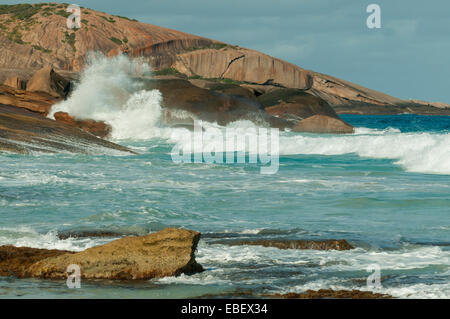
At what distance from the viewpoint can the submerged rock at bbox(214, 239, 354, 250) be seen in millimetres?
9211

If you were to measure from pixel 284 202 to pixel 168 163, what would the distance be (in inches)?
343

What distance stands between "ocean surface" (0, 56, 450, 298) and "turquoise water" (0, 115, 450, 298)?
0.06 feet

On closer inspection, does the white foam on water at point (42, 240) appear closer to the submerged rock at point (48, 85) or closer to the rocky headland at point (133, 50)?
the submerged rock at point (48, 85)

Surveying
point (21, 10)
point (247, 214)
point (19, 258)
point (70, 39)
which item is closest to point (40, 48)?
point (70, 39)

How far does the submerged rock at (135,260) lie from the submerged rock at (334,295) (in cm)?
131

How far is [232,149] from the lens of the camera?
3047 cm

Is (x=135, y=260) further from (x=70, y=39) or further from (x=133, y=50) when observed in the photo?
(x=70, y=39)

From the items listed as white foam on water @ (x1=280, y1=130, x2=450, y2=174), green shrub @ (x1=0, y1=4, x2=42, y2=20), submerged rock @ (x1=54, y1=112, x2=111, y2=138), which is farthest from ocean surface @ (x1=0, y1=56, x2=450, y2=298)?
green shrub @ (x1=0, y1=4, x2=42, y2=20)

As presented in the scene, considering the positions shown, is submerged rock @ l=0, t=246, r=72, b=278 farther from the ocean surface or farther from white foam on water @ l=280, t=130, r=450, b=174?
white foam on water @ l=280, t=130, r=450, b=174

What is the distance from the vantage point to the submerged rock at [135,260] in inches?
296

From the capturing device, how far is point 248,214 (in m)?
12.2

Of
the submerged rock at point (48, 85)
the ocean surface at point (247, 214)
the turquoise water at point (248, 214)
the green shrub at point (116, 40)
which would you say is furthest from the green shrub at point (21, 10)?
the turquoise water at point (248, 214)

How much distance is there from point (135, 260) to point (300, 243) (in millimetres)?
2615
